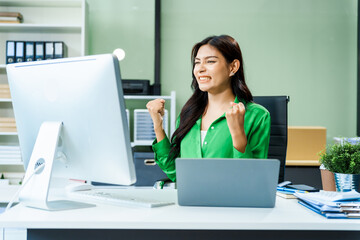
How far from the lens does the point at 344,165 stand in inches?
65.9

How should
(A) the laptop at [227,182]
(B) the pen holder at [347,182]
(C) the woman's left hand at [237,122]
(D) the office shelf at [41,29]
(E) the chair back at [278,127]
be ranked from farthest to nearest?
(D) the office shelf at [41,29], (E) the chair back at [278,127], (B) the pen holder at [347,182], (C) the woman's left hand at [237,122], (A) the laptop at [227,182]

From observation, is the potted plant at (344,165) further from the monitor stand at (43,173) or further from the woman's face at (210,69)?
the monitor stand at (43,173)

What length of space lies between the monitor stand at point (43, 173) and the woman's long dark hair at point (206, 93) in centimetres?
77

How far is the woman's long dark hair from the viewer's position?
1.92 m

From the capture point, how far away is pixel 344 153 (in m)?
1.69

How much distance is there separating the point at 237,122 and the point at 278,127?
1087mm

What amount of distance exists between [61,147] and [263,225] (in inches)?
26.7

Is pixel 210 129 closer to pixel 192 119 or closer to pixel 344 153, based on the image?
pixel 192 119

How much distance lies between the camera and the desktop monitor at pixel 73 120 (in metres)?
1.15

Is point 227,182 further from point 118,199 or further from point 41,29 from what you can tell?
point 41,29

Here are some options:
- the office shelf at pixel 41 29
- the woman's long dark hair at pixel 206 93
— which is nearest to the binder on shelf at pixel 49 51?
the office shelf at pixel 41 29

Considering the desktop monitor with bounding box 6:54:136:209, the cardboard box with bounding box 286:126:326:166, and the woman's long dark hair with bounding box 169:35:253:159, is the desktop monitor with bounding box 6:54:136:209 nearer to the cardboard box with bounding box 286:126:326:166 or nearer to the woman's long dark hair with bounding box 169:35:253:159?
the woman's long dark hair with bounding box 169:35:253:159

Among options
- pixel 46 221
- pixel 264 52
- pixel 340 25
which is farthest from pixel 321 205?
pixel 340 25

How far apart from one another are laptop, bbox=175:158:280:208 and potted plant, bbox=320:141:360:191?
54 cm
